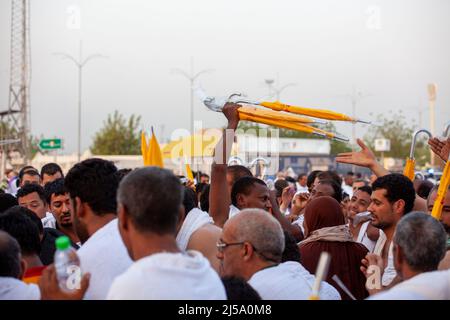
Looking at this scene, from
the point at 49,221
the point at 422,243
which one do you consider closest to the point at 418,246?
the point at 422,243

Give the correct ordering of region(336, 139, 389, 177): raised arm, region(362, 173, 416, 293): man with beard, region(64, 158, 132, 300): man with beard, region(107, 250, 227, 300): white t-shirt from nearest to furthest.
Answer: region(107, 250, 227, 300): white t-shirt
region(64, 158, 132, 300): man with beard
region(362, 173, 416, 293): man with beard
region(336, 139, 389, 177): raised arm

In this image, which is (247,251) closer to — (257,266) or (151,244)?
(257,266)

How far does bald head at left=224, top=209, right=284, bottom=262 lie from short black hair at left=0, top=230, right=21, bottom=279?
4.01 feet

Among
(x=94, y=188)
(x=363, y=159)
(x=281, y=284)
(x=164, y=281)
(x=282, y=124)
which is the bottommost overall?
(x=281, y=284)

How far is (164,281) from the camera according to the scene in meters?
3.33

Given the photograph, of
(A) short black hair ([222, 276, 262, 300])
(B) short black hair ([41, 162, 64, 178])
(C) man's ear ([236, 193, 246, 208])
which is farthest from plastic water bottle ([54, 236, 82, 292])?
(B) short black hair ([41, 162, 64, 178])

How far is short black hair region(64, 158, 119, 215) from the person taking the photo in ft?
15.4

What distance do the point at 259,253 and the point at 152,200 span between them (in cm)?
120

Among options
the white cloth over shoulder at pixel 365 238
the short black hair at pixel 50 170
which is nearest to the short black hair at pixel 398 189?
the white cloth over shoulder at pixel 365 238

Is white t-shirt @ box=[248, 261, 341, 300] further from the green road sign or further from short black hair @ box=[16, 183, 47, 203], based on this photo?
the green road sign

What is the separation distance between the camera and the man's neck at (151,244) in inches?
138

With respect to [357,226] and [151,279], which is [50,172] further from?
[151,279]

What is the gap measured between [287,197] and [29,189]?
11.9ft
